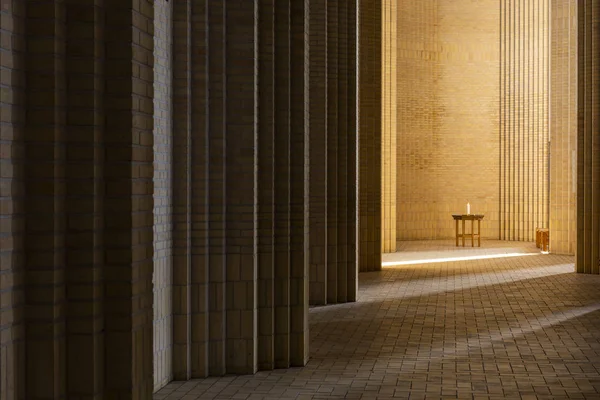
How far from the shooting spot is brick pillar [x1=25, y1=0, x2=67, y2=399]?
14.3ft

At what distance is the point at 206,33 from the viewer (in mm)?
8195

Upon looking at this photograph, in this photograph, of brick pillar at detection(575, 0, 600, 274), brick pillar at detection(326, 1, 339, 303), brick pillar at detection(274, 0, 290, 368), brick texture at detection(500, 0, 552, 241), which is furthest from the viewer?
brick texture at detection(500, 0, 552, 241)

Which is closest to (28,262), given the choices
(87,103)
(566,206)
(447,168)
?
(87,103)

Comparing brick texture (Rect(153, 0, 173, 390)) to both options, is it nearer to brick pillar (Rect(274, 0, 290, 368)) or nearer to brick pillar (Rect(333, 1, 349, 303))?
brick pillar (Rect(274, 0, 290, 368))

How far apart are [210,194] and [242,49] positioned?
1.38 metres

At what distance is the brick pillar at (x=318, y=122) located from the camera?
40.1ft

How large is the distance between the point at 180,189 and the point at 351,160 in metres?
5.47

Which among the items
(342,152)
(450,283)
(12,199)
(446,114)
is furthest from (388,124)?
(12,199)

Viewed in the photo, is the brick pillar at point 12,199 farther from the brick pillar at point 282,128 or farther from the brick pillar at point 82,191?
the brick pillar at point 282,128

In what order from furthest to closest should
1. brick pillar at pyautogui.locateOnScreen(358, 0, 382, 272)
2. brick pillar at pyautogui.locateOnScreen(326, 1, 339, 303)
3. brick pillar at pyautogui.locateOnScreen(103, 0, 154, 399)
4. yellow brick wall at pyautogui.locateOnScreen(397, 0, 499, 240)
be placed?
yellow brick wall at pyautogui.locateOnScreen(397, 0, 499, 240), brick pillar at pyautogui.locateOnScreen(358, 0, 382, 272), brick pillar at pyautogui.locateOnScreen(326, 1, 339, 303), brick pillar at pyautogui.locateOnScreen(103, 0, 154, 399)

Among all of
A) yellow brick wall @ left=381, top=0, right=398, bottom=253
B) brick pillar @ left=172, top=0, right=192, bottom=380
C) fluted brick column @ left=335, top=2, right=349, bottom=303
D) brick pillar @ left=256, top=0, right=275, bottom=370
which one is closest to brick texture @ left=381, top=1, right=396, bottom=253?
yellow brick wall @ left=381, top=0, right=398, bottom=253

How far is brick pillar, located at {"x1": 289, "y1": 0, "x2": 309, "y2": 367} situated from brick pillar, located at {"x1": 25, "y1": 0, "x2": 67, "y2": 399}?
4583mm

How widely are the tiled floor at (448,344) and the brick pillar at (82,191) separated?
10.0 feet

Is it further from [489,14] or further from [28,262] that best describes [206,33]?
[489,14]
